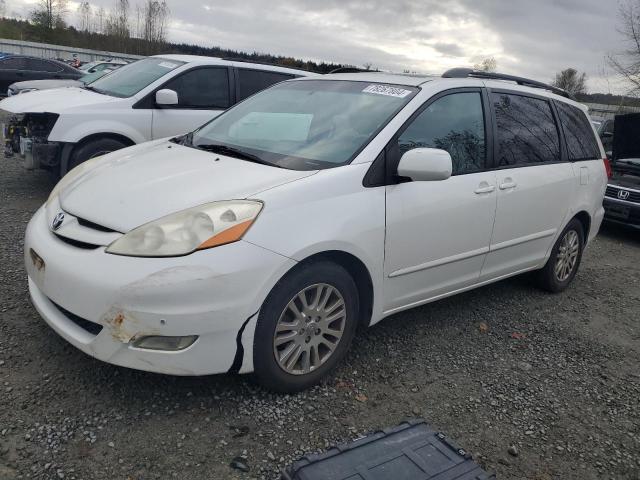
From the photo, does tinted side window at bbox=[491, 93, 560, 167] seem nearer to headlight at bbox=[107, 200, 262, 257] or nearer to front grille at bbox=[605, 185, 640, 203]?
headlight at bbox=[107, 200, 262, 257]

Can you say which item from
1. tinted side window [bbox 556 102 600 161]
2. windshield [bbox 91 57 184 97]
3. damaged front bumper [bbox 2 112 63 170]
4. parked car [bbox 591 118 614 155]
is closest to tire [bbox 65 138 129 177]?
damaged front bumper [bbox 2 112 63 170]

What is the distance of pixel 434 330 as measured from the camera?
3.79 m

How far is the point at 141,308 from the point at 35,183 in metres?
5.28

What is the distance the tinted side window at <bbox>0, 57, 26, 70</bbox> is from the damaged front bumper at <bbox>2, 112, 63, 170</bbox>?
1192 centimetres

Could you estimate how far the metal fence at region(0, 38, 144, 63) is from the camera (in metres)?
36.7

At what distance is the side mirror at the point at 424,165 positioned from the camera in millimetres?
2939

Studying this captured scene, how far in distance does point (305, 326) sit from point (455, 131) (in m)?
1.72

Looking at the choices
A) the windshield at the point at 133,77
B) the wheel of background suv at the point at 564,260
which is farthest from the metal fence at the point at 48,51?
the wheel of background suv at the point at 564,260

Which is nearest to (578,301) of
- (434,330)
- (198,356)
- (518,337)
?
(518,337)

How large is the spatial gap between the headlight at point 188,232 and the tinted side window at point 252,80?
4.53 meters

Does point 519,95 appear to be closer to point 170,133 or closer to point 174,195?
point 174,195

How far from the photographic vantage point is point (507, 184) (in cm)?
376

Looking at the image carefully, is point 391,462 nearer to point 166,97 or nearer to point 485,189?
point 485,189

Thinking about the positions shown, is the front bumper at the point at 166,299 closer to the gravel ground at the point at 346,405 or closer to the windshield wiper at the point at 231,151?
the gravel ground at the point at 346,405
